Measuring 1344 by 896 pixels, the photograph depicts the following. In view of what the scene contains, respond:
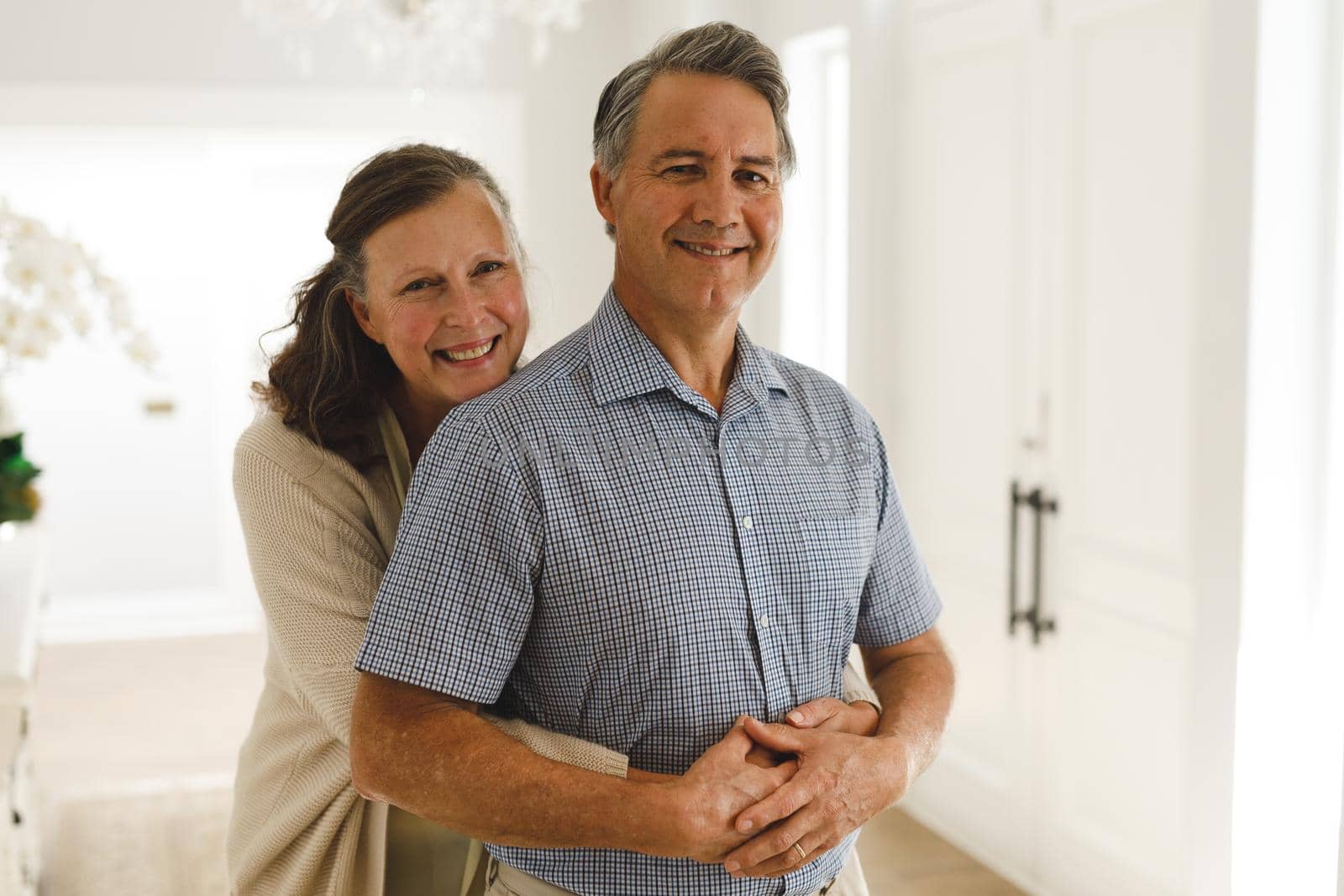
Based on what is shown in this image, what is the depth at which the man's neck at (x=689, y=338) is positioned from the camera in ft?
4.83

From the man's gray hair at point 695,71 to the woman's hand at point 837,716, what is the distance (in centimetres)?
62

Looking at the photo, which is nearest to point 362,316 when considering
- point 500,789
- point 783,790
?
point 500,789

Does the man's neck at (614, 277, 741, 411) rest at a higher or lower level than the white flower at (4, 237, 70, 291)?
Answer: lower

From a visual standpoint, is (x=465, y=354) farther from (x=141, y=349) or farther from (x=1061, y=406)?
(x=1061, y=406)

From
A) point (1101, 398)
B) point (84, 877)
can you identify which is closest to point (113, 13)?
point (84, 877)

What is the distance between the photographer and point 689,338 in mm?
1484

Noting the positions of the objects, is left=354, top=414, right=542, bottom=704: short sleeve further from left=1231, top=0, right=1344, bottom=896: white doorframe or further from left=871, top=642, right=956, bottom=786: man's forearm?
left=1231, top=0, right=1344, bottom=896: white doorframe

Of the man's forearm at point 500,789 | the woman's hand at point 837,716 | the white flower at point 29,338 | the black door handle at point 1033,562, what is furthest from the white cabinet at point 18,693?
the black door handle at point 1033,562

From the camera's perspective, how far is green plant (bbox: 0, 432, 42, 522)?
8.48ft

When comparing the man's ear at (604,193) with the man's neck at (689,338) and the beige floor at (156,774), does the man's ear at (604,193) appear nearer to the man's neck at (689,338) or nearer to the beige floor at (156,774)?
the man's neck at (689,338)

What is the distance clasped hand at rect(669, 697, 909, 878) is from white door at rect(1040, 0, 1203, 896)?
70.1 inches

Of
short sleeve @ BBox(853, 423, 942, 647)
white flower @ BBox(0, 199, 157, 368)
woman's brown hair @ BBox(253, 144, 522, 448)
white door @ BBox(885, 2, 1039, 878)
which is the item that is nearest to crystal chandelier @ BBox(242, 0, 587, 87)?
white door @ BBox(885, 2, 1039, 878)

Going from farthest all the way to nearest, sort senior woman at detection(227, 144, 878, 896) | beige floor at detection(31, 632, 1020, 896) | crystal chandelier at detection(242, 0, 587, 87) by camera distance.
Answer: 1. crystal chandelier at detection(242, 0, 587, 87)
2. beige floor at detection(31, 632, 1020, 896)
3. senior woman at detection(227, 144, 878, 896)


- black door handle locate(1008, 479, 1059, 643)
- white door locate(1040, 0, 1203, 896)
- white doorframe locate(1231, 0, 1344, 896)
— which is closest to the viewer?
white doorframe locate(1231, 0, 1344, 896)
